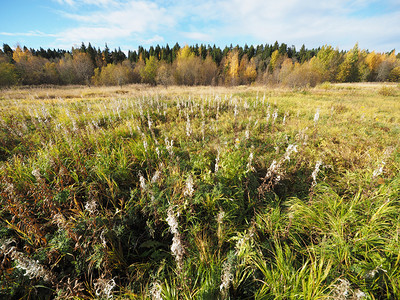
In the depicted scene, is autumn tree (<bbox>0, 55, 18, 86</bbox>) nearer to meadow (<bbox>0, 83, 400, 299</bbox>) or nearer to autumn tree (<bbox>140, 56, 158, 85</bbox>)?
autumn tree (<bbox>140, 56, 158, 85</bbox>)

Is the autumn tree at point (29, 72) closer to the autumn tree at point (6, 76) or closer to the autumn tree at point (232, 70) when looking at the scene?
the autumn tree at point (6, 76)

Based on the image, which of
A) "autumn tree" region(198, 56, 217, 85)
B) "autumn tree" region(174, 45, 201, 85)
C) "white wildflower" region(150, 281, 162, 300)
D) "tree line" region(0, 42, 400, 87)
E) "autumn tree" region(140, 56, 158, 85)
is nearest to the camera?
"white wildflower" region(150, 281, 162, 300)

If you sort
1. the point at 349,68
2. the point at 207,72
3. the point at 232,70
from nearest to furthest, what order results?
the point at 232,70 < the point at 207,72 < the point at 349,68

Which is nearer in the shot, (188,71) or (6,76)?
(6,76)

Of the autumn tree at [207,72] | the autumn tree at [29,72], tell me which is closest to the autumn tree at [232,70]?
the autumn tree at [207,72]

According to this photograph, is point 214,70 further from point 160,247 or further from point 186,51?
point 160,247

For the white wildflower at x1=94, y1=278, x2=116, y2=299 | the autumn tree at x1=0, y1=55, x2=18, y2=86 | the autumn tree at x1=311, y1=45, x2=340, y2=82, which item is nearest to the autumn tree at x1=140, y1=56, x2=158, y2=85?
the autumn tree at x1=0, y1=55, x2=18, y2=86

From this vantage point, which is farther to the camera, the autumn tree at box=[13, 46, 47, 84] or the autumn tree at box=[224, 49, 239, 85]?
the autumn tree at box=[224, 49, 239, 85]

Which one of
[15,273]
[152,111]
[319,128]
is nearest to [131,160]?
[15,273]

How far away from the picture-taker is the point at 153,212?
287 centimetres

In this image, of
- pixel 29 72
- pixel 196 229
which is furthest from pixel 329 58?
pixel 29 72

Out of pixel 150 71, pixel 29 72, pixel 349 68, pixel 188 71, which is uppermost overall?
pixel 349 68

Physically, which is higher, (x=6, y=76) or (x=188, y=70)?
(x=188, y=70)

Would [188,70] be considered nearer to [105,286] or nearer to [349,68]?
[105,286]
